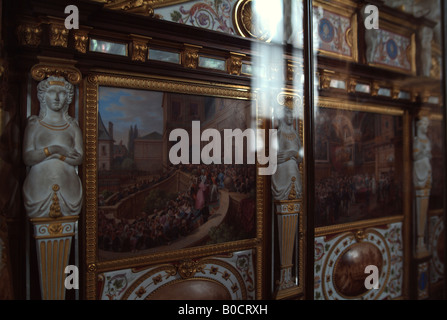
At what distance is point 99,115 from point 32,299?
36.0 inches

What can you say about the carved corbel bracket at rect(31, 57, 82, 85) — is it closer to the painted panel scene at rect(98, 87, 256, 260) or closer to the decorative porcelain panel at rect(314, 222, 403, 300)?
the painted panel scene at rect(98, 87, 256, 260)

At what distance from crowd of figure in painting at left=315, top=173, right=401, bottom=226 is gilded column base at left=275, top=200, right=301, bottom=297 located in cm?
48

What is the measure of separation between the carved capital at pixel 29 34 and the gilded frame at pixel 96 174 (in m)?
0.27

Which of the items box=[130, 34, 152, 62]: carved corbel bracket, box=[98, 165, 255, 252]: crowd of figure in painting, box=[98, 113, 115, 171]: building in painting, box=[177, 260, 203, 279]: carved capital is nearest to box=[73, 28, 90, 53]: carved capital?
box=[130, 34, 152, 62]: carved corbel bracket

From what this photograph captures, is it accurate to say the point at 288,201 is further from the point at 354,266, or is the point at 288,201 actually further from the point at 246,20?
the point at 246,20

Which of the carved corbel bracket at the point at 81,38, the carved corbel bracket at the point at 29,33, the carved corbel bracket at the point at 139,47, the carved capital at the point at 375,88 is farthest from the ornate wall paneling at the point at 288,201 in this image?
the carved corbel bracket at the point at 29,33

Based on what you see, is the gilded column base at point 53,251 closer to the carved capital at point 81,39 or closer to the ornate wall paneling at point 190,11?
the carved capital at point 81,39

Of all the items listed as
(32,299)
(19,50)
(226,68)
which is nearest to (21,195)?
(32,299)

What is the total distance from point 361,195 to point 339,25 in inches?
28.2

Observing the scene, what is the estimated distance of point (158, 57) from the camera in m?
1.62

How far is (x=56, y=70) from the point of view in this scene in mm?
1368

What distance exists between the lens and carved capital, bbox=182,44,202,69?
5.49 ft

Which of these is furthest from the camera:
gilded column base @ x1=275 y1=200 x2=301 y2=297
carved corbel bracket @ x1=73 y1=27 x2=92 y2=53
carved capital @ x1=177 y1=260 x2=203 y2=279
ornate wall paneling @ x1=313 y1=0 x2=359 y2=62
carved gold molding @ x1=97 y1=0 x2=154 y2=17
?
gilded column base @ x1=275 y1=200 x2=301 y2=297

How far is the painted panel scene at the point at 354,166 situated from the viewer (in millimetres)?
1125
